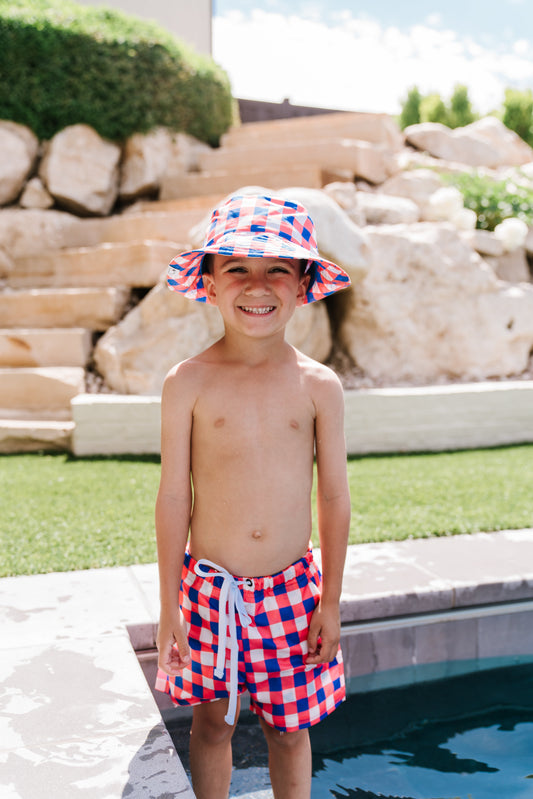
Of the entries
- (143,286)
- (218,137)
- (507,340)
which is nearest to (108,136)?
(218,137)

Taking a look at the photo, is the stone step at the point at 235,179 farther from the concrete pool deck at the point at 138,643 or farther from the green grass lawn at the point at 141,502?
the concrete pool deck at the point at 138,643

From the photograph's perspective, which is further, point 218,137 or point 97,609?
point 218,137

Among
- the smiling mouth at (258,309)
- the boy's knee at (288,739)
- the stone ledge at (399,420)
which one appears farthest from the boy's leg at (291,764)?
the stone ledge at (399,420)

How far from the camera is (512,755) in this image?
8.04ft

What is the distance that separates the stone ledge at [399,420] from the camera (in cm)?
568

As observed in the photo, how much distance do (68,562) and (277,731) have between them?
1.70 metres

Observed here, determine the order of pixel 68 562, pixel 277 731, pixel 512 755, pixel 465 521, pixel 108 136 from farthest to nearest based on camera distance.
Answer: pixel 108 136 → pixel 465 521 → pixel 68 562 → pixel 512 755 → pixel 277 731

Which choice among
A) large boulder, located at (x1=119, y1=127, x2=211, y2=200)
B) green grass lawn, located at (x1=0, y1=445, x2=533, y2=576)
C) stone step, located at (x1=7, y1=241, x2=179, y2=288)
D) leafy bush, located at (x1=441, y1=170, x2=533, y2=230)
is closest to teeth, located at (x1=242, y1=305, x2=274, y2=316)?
green grass lawn, located at (x1=0, y1=445, x2=533, y2=576)

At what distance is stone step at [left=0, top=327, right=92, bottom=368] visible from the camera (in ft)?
22.5

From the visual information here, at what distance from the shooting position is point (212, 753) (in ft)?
6.32

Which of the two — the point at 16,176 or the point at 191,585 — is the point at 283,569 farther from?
the point at 16,176

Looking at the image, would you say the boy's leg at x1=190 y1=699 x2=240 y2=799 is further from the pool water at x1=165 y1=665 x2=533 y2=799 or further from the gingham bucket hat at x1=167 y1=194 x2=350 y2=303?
the gingham bucket hat at x1=167 y1=194 x2=350 y2=303

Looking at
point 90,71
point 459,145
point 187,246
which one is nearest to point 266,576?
point 187,246

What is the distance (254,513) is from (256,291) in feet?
1.90
